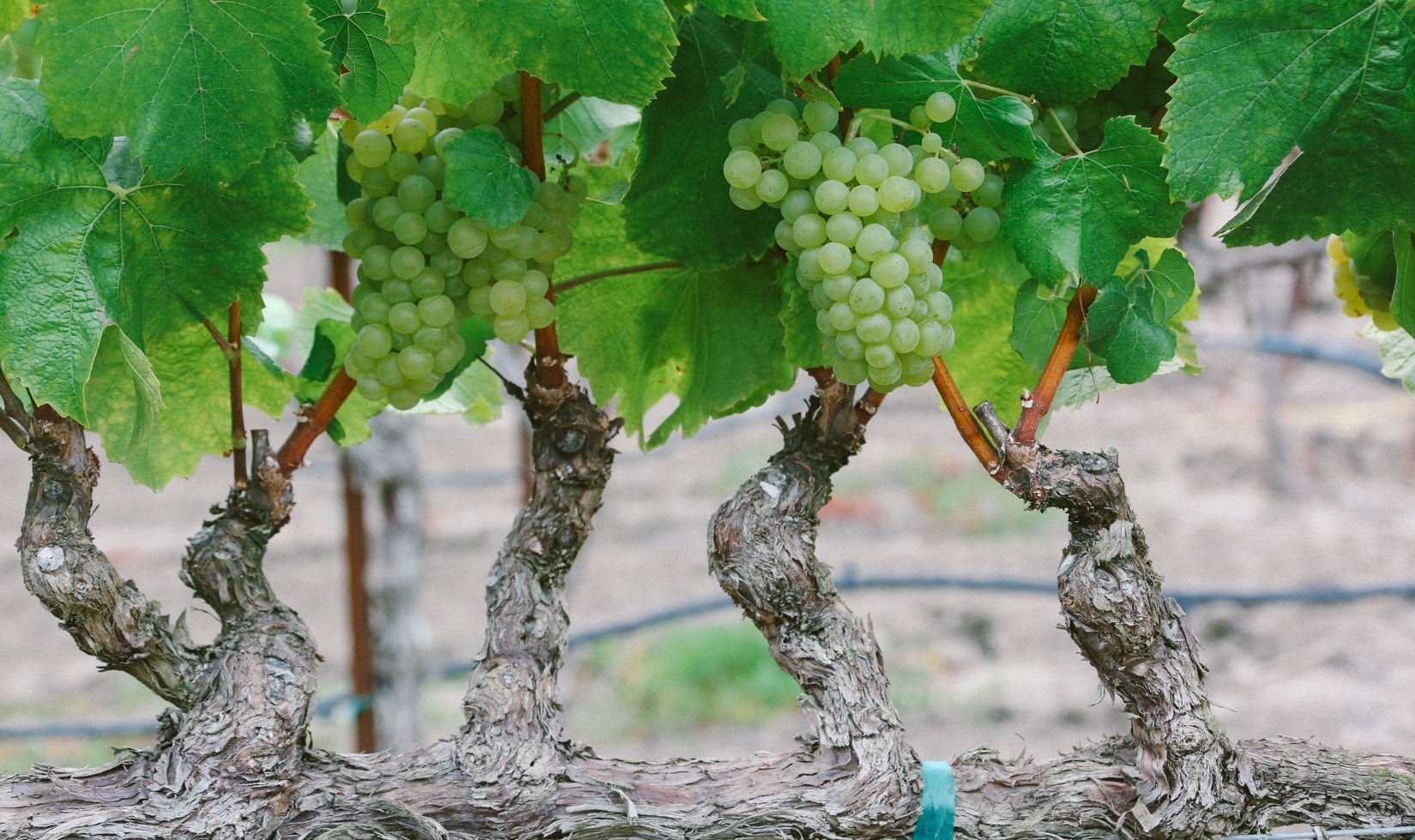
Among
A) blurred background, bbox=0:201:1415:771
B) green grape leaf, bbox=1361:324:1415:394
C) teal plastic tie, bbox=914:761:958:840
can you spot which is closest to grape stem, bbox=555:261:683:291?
teal plastic tie, bbox=914:761:958:840

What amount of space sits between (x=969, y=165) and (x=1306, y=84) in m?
0.16

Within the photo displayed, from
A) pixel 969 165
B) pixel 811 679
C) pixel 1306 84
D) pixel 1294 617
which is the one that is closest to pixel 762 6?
pixel 969 165

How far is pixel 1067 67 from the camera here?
0.61 m

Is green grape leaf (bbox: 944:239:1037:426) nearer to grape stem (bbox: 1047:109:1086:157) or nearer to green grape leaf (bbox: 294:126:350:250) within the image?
grape stem (bbox: 1047:109:1086:157)

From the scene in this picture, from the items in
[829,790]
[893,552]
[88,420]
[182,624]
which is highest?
[893,552]

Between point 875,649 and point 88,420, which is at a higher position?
point 88,420

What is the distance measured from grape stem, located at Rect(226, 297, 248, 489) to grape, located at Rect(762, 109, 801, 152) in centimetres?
30

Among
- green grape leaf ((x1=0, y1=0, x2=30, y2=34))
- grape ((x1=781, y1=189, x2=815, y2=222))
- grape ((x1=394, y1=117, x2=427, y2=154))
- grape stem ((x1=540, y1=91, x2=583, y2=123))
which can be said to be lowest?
grape ((x1=781, y1=189, x2=815, y2=222))

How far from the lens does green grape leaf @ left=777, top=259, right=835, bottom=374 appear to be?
68 cm

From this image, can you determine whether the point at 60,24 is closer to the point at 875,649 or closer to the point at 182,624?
the point at 182,624

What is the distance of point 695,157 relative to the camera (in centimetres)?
66

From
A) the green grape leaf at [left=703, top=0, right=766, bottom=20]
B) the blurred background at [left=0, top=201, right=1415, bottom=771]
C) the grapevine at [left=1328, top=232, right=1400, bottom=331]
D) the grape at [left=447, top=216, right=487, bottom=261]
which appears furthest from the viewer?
the blurred background at [left=0, top=201, right=1415, bottom=771]

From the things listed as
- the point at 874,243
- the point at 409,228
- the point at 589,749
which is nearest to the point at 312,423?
the point at 409,228

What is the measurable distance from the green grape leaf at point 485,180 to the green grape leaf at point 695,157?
7cm
